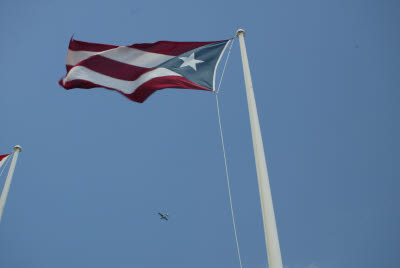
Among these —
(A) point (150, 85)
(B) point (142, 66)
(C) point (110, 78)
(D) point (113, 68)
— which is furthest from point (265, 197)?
(D) point (113, 68)

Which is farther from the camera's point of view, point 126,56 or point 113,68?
point 126,56

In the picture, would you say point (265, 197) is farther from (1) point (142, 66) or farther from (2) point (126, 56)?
(2) point (126, 56)

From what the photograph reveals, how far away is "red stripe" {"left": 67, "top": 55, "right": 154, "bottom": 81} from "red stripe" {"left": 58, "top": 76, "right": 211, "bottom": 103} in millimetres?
542

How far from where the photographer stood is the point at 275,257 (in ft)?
16.4

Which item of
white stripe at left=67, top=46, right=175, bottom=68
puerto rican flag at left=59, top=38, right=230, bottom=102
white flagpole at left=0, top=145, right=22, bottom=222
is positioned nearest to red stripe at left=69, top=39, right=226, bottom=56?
puerto rican flag at left=59, top=38, right=230, bottom=102

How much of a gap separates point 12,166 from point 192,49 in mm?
7449

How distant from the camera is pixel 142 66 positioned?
9047mm

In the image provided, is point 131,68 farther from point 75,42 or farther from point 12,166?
point 12,166

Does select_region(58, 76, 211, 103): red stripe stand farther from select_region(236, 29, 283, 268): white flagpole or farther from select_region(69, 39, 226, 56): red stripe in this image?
select_region(236, 29, 283, 268): white flagpole

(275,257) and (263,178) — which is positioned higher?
(263,178)

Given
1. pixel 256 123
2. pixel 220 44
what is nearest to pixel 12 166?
pixel 220 44

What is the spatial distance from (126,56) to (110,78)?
2.60 ft

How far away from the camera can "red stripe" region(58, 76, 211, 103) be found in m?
7.94

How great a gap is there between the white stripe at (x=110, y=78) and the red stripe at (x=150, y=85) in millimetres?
120
